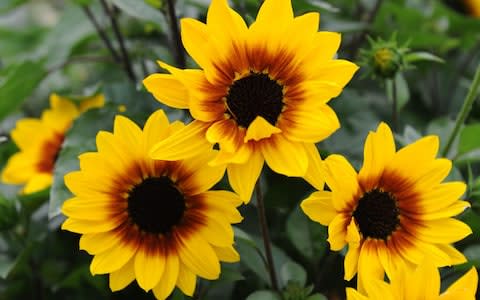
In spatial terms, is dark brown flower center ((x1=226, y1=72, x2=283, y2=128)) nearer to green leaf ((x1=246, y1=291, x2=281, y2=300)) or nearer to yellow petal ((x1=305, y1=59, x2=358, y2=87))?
yellow petal ((x1=305, y1=59, x2=358, y2=87))

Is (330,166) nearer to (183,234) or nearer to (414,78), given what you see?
(183,234)

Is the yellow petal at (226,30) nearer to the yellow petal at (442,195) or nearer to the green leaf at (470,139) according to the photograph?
the yellow petal at (442,195)

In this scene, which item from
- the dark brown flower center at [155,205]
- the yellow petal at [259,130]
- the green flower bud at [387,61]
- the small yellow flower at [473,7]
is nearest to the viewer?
the yellow petal at [259,130]

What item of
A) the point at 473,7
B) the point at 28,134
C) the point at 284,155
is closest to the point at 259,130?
the point at 284,155

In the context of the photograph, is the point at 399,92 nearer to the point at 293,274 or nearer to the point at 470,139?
the point at 470,139

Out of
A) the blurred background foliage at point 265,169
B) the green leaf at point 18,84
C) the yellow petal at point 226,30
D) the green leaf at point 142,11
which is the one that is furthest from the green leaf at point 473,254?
the green leaf at point 18,84

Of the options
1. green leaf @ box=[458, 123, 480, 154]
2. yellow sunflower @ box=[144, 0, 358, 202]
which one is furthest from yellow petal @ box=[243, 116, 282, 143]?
green leaf @ box=[458, 123, 480, 154]
